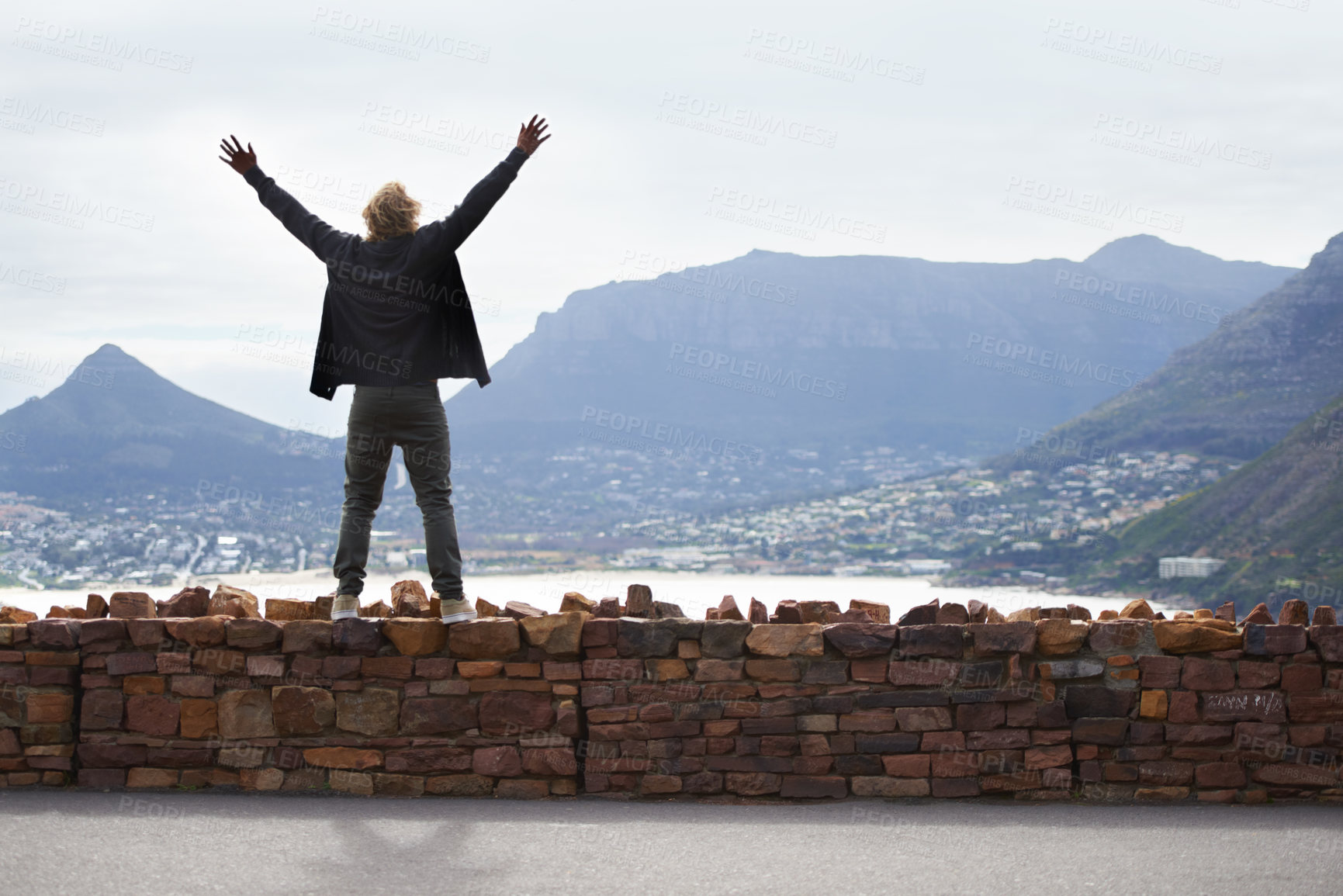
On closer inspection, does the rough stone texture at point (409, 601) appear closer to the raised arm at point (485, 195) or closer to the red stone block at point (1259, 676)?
the raised arm at point (485, 195)

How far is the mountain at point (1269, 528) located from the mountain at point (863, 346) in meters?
60.8

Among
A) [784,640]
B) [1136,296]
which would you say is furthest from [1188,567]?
[1136,296]

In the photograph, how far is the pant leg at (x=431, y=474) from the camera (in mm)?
5465

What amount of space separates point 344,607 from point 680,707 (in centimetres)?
166

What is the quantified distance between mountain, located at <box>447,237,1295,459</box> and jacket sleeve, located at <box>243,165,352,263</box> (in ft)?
345

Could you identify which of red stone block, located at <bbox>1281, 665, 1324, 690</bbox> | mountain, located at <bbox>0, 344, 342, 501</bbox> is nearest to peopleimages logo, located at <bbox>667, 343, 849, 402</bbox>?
mountain, located at <bbox>0, 344, 342, 501</bbox>

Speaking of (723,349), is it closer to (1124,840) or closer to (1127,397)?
(1127,397)

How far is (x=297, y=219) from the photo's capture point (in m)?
5.71

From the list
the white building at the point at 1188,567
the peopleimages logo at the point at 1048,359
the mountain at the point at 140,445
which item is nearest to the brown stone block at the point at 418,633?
the white building at the point at 1188,567

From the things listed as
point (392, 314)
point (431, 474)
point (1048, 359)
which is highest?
point (1048, 359)

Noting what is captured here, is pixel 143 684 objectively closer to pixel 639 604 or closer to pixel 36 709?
pixel 36 709

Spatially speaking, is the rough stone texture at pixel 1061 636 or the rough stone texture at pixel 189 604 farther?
the rough stone texture at pixel 189 604

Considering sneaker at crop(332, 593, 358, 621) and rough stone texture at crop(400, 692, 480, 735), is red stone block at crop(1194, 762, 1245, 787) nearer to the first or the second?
rough stone texture at crop(400, 692, 480, 735)

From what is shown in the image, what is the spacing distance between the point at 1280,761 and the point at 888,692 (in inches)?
74.0
